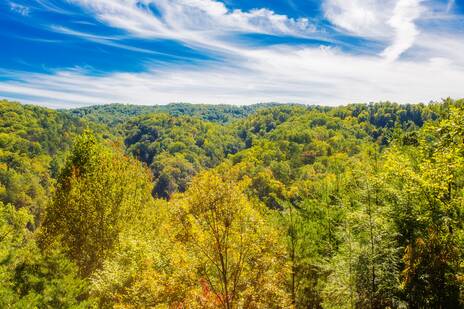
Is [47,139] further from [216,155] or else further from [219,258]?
[219,258]

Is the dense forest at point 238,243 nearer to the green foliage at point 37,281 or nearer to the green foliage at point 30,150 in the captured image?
the green foliage at point 37,281

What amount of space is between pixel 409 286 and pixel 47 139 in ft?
523

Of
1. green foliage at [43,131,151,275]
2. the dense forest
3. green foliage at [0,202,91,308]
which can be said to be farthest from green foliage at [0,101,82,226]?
green foliage at [0,202,91,308]

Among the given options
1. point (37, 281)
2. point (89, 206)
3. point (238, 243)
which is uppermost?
point (238, 243)

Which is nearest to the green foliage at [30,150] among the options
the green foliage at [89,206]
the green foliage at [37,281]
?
the green foliage at [89,206]

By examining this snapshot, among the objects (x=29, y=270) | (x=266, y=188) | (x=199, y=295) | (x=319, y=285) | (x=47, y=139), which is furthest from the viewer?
(x=47, y=139)

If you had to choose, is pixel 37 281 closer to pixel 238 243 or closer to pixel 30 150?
pixel 238 243

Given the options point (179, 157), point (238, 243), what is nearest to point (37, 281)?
point (238, 243)

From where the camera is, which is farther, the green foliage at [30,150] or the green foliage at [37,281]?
the green foliage at [30,150]

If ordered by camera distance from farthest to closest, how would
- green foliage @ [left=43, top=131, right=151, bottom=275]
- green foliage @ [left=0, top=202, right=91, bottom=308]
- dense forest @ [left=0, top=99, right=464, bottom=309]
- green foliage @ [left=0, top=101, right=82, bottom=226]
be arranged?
green foliage @ [left=0, top=101, right=82, bottom=226], green foliage @ [left=43, top=131, right=151, bottom=275], green foliage @ [left=0, top=202, right=91, bottom=308], dense forest @ [left=0, top=99, right=464, bottom=309]

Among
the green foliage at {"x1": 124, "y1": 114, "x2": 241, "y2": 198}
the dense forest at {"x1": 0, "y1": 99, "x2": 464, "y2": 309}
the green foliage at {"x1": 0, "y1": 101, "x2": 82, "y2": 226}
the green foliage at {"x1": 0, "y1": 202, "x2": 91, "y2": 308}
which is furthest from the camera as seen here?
the green foliage at {"x1": 124, "y1": 114, "x2": 241, "y2": 198}

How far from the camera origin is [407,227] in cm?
1741

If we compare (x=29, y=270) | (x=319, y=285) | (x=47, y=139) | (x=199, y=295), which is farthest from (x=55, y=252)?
(x=47, y=139)

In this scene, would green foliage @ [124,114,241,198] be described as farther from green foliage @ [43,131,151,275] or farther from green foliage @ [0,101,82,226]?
green foliage @ [43,131,151,275]
